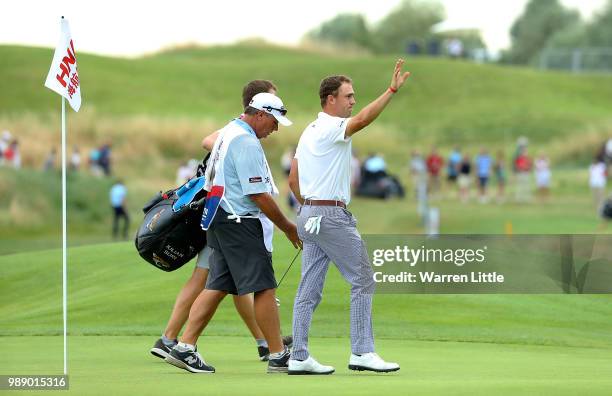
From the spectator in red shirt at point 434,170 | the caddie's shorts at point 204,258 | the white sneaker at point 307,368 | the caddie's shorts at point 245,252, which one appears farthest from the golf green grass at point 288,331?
the spectator in red shirt at point 434,170

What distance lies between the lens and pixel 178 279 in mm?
17328

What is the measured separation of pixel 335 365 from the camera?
10.5m

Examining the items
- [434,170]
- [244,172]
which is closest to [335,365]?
[244,172]

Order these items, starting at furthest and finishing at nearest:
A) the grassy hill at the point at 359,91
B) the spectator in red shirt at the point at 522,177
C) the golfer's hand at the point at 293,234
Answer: the grassy hill at the point at 359,91, the spectator in red shirt at the point at 522,177, the golfer's hand at the point at 293,234

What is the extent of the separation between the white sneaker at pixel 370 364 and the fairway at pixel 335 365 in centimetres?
8

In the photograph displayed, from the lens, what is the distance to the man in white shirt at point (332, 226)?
9.52 m

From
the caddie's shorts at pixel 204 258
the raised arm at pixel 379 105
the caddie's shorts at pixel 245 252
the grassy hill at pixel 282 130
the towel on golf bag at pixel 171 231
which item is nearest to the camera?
the raised arm at pixel 379 105

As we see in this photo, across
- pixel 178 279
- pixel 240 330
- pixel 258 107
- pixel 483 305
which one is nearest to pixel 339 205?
pixel 258 107

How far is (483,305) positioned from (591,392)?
25.7 ft

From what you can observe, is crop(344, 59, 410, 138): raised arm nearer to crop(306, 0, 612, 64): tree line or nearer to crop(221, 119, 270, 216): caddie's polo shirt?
crop(221, 119, 270, 216): caddie's polo shirt

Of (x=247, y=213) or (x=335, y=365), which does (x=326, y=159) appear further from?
(x=335, y=365)

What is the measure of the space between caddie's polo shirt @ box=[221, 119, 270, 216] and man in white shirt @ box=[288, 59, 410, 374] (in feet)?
1.02

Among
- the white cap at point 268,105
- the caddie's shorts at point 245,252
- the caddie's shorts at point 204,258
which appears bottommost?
the caddie's shorts at point 204,258

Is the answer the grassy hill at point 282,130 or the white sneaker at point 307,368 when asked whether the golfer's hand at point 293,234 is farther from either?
the grassy hill at point 282,130
